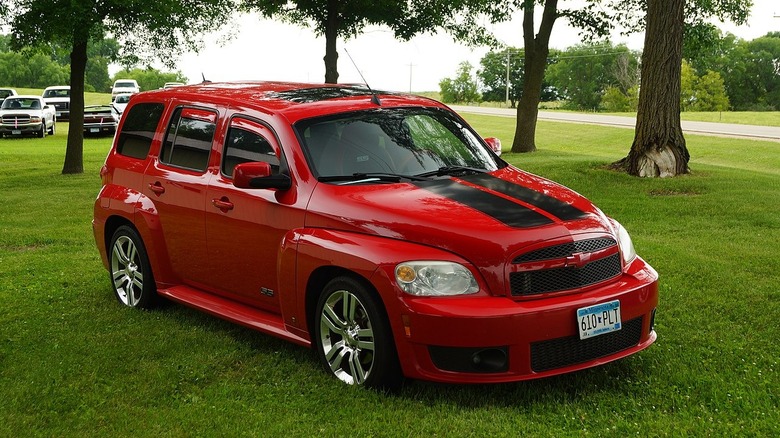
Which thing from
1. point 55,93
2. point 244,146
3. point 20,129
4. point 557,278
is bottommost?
point 20,129

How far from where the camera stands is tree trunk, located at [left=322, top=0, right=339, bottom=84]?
2795 centimetres

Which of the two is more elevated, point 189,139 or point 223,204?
point 189,139

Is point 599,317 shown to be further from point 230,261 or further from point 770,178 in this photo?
point 770,178

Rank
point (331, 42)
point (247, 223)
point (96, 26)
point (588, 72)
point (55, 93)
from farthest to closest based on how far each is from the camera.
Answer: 1. point (588, 72)
2. point (55, 93)
3. point (331, 42)
4. point (96, 26)
5. point (247, 223)

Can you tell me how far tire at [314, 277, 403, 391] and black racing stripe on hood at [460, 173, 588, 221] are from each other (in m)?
1.13

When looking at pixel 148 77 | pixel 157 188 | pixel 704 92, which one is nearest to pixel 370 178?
pixel 157 188

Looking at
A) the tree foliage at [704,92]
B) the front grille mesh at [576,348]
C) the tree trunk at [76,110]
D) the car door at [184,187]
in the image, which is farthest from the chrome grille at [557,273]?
the tree foliage at [704,92]

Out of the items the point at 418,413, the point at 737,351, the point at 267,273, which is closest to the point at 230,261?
the point at 267,273

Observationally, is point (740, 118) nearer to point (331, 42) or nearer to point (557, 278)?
point (331, 42)

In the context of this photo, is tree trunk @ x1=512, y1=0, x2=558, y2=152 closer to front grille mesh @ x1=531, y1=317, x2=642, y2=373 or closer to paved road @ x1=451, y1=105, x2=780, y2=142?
paved road @ x1=451, y1=105, x2=780, y2=142

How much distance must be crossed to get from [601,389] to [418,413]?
114 cm

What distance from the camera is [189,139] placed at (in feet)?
23.5

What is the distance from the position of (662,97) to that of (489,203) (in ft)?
36.9

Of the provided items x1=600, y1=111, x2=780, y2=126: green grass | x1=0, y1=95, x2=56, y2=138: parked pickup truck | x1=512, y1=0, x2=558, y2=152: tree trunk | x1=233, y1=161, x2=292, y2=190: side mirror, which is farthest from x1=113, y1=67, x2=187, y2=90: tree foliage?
x1=233, y1=161, x2=292, y2=190: side mirror
